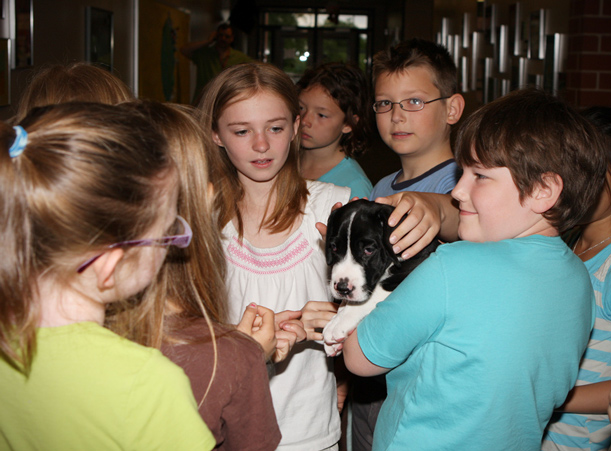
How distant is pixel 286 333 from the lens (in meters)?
1.56

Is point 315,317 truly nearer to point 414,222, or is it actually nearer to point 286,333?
point 286,333

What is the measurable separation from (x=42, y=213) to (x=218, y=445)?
0.65 meters

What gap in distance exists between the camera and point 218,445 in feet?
3.93

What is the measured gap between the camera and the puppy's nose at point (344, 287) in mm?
1646

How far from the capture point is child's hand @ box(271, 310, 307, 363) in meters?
1.52

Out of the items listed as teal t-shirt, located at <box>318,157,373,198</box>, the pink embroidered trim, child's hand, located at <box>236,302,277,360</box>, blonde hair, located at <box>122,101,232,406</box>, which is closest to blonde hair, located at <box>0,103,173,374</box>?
blonde hair, located at <box>122,101,232,406</box>

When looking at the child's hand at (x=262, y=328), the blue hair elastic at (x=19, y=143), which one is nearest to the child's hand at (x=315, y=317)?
the child's hand at (x=262, y=328)

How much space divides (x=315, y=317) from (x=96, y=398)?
915mm

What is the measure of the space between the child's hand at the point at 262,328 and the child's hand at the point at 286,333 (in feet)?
0.29

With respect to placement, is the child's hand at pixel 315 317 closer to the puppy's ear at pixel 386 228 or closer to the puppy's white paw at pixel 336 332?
the puppy's white paw at pixel 336 332

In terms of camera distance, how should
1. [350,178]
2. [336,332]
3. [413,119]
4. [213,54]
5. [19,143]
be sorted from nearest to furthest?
[19,143] < [336,332] < [413,119] < [350,178] < [213,54]

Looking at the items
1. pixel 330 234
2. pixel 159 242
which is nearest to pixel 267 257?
pixel 330 234

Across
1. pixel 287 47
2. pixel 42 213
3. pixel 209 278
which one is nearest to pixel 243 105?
pixel 209 278

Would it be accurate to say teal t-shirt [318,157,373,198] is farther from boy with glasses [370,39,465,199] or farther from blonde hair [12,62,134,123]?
blonde hair [12,62,134,123]
